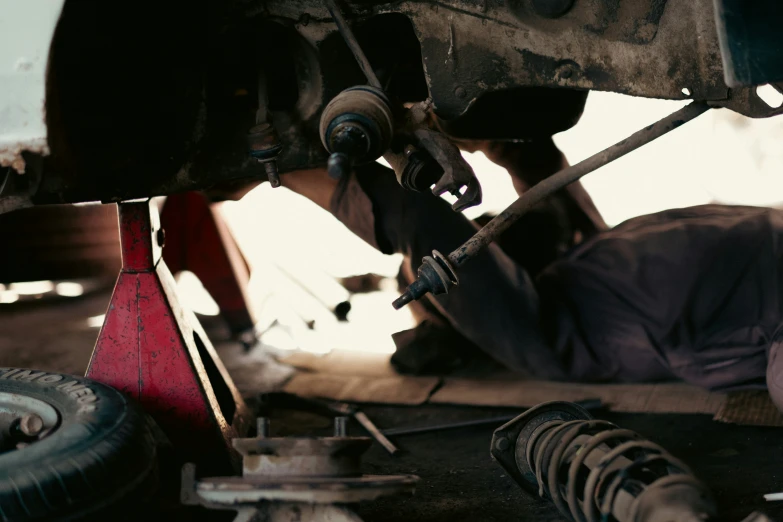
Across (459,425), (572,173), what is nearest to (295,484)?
(572,173)

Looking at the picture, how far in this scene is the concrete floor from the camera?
136cm

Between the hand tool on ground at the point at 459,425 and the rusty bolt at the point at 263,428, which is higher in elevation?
the rusty bolt at the point at 263,428

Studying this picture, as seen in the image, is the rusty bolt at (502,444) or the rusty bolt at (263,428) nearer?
the rusty bolt at (263,428)

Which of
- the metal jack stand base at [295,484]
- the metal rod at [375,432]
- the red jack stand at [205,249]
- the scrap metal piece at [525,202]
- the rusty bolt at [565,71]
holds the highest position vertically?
the rusty bolt at [565,71]

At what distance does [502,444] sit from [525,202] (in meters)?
0.40

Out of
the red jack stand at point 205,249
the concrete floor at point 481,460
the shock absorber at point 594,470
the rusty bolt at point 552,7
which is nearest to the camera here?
the shock absorber at point 594,470

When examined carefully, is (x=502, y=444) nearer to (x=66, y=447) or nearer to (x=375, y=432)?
(x=375, y=432)

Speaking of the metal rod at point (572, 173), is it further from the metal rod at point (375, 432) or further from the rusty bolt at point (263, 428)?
the metal rod at point (375, 432)

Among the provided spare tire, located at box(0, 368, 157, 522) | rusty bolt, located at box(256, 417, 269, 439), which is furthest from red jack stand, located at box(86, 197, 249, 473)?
rusty bolt, located at box(256, 417, 269, 439)

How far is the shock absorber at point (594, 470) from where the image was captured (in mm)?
Result: 961

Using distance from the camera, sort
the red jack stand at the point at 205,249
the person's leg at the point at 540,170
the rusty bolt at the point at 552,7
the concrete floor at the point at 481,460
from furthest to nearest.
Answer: the red jack stand at the point at 205,249, the person's leg at the point at 540,170, the concrete floor at the point at 481,460, the rusty bolt at the point at 552,7

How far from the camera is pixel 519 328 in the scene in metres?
1.99

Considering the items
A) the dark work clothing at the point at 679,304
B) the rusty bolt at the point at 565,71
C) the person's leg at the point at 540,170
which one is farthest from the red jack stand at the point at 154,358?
the person's leg at the point at 540,170

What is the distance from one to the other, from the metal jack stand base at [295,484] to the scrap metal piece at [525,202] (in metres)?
0.28
